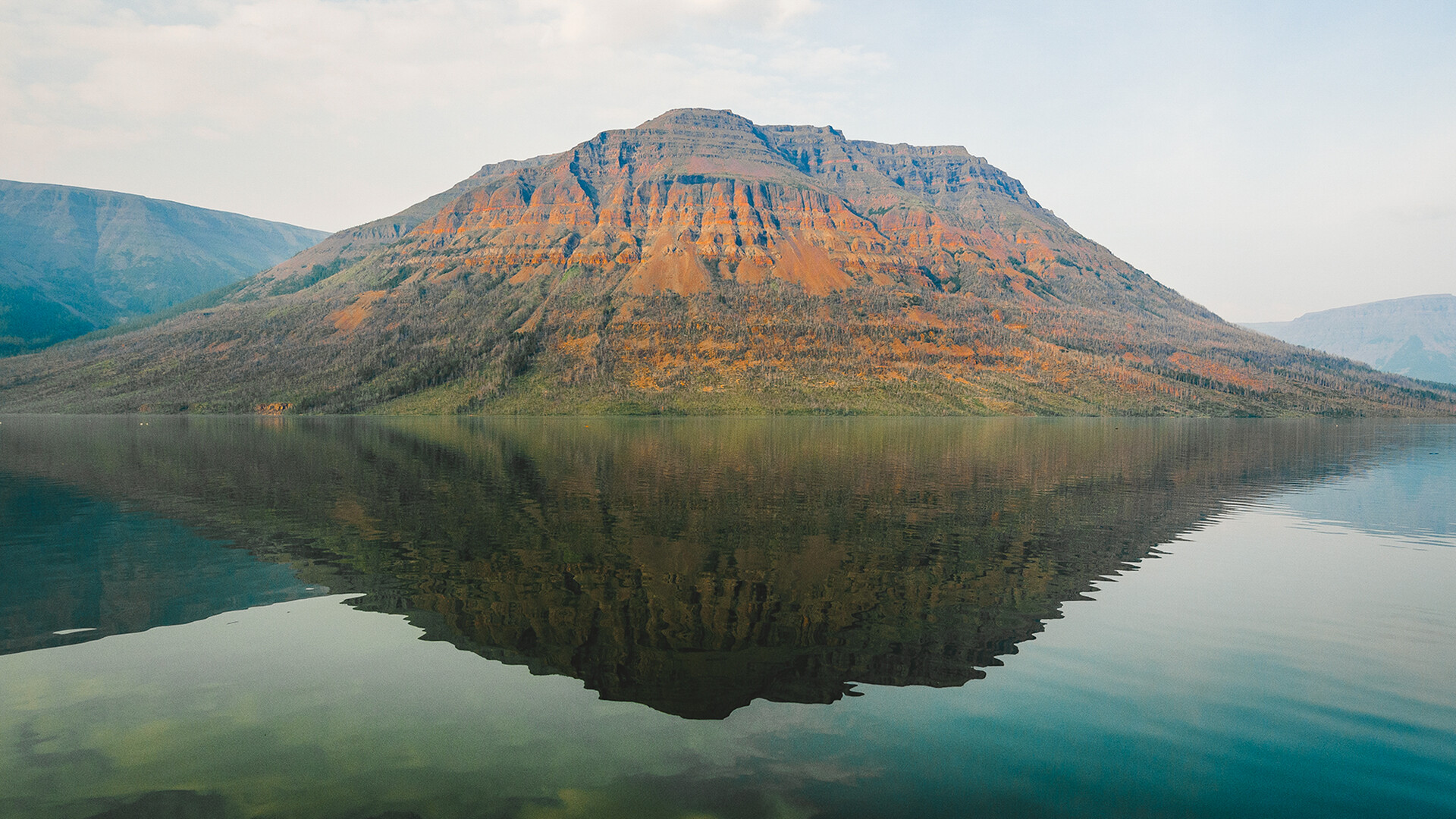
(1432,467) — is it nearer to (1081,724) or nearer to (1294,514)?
(1294,514)

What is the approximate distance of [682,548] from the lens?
4009 centimetres

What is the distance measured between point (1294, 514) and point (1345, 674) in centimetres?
4075

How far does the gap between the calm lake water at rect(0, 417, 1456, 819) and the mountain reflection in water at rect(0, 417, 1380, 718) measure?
0.88 feet

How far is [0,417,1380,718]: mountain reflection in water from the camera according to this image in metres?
24.2

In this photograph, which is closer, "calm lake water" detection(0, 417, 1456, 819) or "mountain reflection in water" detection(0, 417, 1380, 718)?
"calm lake water" detection(0, 417, 1456, 819)

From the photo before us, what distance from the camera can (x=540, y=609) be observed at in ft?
92.7

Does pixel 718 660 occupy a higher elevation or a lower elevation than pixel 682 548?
higher

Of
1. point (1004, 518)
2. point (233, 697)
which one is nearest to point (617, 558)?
point (233, 697)

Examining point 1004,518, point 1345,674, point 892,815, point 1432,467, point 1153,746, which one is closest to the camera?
point 892,815

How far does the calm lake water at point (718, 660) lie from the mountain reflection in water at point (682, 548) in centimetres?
27

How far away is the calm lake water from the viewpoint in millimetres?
15843

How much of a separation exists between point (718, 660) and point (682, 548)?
17270 millimetres

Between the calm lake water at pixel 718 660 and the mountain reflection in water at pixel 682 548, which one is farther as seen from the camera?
the mountain reflection in water at pixel 682 548

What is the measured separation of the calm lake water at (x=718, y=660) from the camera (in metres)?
15.8
